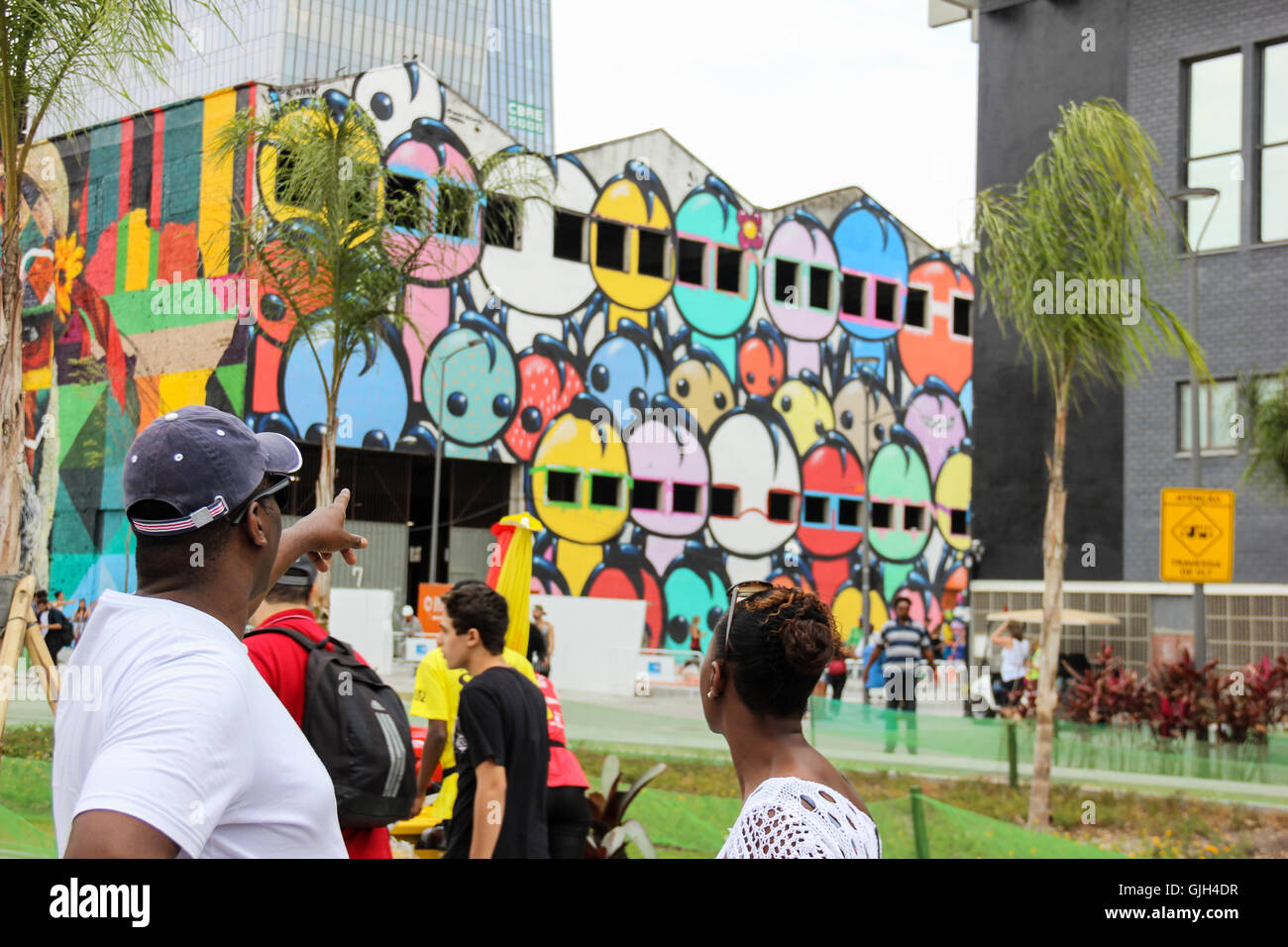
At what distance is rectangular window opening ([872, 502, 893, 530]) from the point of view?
4712cm

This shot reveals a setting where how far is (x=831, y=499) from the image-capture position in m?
45.6

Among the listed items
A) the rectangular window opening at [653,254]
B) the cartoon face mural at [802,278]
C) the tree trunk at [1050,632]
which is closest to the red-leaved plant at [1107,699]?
Answer: the tree trunk at [1050,632]

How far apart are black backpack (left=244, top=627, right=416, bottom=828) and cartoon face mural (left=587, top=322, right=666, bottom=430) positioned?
35.7 m

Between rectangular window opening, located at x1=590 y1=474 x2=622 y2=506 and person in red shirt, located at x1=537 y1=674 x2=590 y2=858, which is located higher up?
rectangular window opening, located at x1=590 y1=474 x2=622 y2=506

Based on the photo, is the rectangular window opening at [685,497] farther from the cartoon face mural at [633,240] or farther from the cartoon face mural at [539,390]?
the cartoon face mural at [633,240]

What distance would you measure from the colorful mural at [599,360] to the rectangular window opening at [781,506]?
0.08 meters

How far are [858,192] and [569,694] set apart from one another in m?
23.4

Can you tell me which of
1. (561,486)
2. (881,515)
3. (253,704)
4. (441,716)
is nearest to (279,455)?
(253,704)

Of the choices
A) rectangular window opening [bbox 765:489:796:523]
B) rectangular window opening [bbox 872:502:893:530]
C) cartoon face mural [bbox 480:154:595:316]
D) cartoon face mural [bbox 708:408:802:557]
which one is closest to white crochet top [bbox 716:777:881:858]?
cartoon face mural [bbox 480:154:595:316]

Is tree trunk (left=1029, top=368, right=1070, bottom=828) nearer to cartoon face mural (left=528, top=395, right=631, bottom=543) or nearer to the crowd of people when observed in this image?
the crowd of people

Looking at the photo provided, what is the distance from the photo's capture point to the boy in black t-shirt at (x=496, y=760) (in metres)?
5.17

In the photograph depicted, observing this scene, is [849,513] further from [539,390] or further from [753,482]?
[539,390]
